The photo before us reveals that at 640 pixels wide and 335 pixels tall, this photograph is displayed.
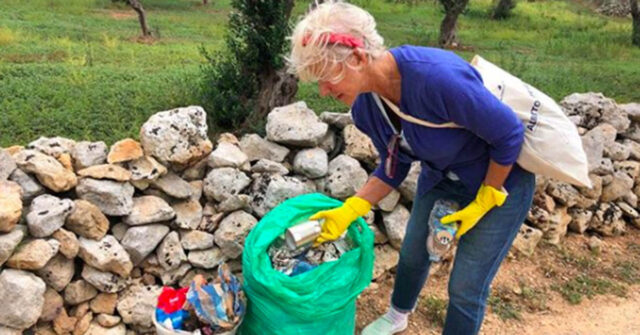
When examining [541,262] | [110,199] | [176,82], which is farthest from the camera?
[176,82]

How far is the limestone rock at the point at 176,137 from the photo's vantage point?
2.80 meters

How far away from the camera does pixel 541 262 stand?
3838mm

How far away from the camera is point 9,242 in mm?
2371

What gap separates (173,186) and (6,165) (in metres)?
0.76

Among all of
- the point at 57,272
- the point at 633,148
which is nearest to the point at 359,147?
the point at 57,272

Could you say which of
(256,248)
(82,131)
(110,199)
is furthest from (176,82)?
(256,248)

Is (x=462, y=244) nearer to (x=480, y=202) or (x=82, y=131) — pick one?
(x=480, y=202)

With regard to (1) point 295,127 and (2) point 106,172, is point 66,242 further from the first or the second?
(1) point 295,127

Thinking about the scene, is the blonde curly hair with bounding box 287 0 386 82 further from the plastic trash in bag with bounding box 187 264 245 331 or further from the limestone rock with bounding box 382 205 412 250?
the limestone rock with bounding box 382 205 412 250

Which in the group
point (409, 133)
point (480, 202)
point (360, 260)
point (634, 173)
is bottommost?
point (634, 173)

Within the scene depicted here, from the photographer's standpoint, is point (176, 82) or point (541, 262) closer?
point (541, 262)

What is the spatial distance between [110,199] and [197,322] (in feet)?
2.43

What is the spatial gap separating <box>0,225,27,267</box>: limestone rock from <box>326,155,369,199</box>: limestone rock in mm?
1553

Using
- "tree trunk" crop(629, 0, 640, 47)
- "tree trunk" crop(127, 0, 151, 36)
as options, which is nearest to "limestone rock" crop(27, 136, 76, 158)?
"tree trunk" crop(127, 0, 151, 36)
